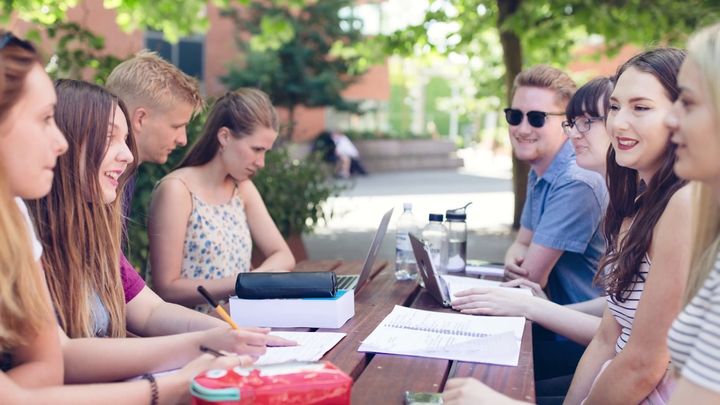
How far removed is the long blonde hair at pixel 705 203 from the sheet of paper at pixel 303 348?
0.93 meters

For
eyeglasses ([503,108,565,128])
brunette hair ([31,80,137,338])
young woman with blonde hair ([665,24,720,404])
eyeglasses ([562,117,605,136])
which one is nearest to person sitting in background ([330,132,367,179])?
eyeglasses ([503,108,565,128])

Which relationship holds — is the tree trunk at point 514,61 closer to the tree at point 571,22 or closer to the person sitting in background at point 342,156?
the tree at point 571,22

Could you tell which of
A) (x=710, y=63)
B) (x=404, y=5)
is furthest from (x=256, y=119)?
(x=404, y=5)

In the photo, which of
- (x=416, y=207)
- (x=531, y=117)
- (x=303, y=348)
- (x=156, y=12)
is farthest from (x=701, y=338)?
(x=416, y=207)

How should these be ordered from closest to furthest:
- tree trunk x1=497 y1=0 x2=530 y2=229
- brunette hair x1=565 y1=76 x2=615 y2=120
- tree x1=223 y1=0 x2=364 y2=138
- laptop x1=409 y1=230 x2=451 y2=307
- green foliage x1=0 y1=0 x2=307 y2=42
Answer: laptop x1=409 y1=230 x2=451 y2=307 → brunette hair x1=565 y1=76 x2=615 y2=120 → green foliage x1=0 y1=0 x2=307 y2=42 → tree trunk x1=497 y1=0 x2=530 y2=229 → tree x1=223 y1=0 x2=364 y2=138

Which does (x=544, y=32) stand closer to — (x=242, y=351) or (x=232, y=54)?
(x=242, y=351)

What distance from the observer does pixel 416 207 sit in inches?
504

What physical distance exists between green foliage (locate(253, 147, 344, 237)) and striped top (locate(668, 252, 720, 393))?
4.68 metres

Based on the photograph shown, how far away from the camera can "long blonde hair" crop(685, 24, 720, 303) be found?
57.1 inches

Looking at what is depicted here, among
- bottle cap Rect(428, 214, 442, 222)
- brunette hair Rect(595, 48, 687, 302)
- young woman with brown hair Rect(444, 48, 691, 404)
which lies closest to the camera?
young woman with brown hair Rect(444, 48, 691, 404)

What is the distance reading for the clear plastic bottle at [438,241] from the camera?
11.1 ft

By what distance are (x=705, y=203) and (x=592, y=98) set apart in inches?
61.7

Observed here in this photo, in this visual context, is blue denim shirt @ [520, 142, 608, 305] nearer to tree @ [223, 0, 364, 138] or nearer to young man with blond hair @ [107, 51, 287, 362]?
young man with blond hair @ [107, 51, 287, 362]

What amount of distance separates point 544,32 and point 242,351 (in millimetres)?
8368
